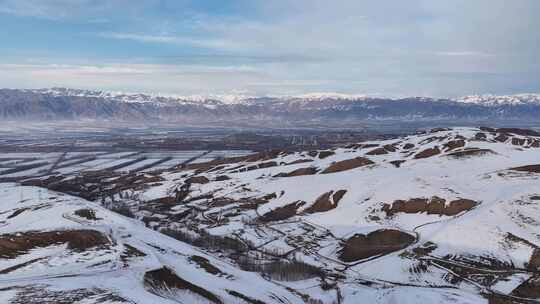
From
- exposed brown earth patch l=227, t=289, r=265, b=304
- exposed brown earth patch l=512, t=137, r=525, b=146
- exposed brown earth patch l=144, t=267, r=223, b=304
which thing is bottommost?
exposed brown earth patch l=227, t=289, r=265, b=304

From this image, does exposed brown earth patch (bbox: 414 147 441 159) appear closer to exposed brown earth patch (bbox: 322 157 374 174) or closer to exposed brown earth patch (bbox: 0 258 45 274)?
exposed brown earth patch (bbox: 322 157 374 174)

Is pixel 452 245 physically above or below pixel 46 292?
below

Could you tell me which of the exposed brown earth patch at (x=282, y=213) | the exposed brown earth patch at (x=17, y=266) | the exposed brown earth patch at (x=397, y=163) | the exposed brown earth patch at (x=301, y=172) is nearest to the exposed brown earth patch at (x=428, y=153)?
the exposed brown earth patch at (x=397, y=163)

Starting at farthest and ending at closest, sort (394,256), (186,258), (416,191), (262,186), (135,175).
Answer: (135,175)
(262,186)
(416,191)
(394,256)
(186,258)

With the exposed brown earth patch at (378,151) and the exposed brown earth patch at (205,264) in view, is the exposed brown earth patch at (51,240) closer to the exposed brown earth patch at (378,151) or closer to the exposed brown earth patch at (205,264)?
the exposed brown earth patch at (205,264)

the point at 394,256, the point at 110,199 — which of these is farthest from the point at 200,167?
the point at 394,256

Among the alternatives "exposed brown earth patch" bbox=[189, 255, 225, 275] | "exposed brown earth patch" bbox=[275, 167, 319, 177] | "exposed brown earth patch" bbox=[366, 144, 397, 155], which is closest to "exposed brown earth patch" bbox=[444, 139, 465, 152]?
"exposed brown earth patch" bbox=[366, 144, 397, 155]

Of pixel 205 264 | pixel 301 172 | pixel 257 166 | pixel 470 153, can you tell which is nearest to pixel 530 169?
pixel 470 153

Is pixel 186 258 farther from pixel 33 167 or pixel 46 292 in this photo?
pixel 33 167
